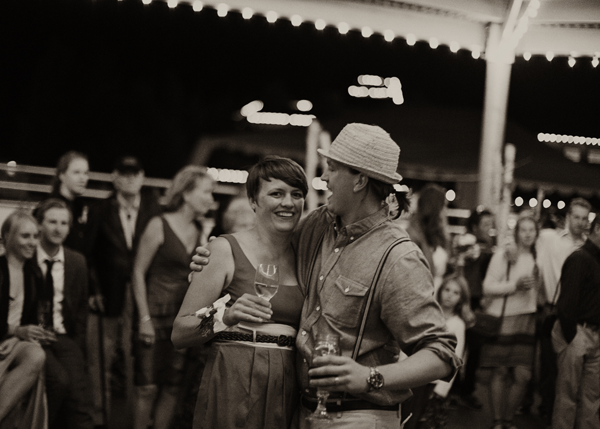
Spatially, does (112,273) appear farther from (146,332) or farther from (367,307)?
(367,307)

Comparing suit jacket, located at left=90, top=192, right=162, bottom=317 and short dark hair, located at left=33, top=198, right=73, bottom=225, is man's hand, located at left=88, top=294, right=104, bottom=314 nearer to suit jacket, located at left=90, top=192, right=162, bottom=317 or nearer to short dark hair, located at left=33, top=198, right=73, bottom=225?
suit jacket, located at left=90, top=192, right=162, bottom=317

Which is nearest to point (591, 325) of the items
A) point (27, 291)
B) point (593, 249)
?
point (593, 249)

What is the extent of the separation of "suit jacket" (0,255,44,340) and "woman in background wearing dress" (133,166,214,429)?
2.69 ft

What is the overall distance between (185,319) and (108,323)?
12.0ft

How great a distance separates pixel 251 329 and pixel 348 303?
543 millimetres

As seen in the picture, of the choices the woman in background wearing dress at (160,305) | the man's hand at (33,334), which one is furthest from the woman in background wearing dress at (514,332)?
the man's hand at (33,334)

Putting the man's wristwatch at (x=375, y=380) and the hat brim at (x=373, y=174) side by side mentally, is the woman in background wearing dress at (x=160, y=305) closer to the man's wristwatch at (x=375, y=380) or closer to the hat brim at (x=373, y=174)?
the hat brim at (x=373, y=174)

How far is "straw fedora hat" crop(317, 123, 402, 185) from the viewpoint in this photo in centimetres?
298

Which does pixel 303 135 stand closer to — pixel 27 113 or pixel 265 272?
pixel 265 272

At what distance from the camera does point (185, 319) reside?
3.23 metres

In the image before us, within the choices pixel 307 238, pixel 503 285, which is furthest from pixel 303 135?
pixel 307 238

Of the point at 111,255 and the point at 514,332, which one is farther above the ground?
the point at 111,255

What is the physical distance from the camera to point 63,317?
18.6 feet

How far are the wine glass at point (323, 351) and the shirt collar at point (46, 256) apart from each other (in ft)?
11.4
